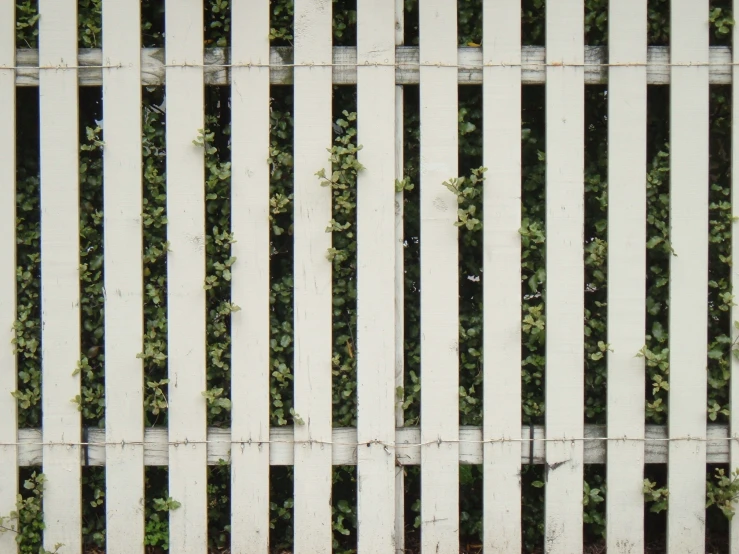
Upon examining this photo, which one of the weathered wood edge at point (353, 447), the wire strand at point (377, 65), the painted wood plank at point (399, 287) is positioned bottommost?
the weathered wood edge at point (353, 447)

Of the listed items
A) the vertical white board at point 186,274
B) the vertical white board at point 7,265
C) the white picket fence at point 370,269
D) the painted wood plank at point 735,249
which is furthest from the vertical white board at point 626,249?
the vertical white board at point 7,265

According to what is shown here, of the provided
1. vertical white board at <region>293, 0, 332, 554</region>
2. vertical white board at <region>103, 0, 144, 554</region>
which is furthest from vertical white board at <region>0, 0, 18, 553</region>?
vertical white board at <region>293, 0, 332, 554</region>

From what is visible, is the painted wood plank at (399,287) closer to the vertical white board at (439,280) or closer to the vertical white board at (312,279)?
the vertical white board at (439,280)

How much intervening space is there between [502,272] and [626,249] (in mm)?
499

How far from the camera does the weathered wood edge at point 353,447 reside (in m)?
2.73

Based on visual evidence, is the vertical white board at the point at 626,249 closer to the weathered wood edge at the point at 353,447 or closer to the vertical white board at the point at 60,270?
the weathered wood edge at the point at 353,447

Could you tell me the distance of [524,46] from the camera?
2.69 meters

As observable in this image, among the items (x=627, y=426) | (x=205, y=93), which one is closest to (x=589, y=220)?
(x=627, y=426)

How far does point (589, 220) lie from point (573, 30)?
0.76 metres

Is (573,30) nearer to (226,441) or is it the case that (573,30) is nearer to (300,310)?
(300,310)

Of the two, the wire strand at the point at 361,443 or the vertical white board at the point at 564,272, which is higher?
the vertical white board at the point at 564,272

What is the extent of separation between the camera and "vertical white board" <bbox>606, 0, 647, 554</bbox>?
267 centimetres

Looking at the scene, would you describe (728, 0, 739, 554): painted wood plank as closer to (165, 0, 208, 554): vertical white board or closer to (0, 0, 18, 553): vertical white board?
(165, 0, 208, 554): vertical white board

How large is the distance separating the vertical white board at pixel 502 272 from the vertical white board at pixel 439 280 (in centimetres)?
13
